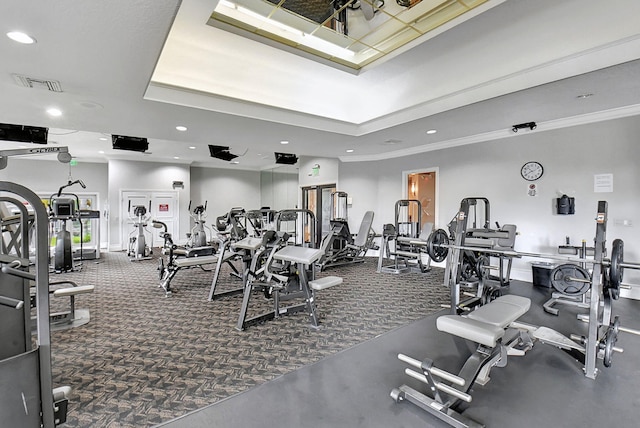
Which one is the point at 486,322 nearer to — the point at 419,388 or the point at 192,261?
the point at 419,388

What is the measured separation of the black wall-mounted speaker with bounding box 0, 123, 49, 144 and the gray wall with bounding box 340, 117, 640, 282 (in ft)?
26.3

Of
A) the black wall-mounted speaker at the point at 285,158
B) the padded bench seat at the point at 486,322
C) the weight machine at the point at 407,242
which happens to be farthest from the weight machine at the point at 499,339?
the black wall-mounted speaker at the point at 285,158

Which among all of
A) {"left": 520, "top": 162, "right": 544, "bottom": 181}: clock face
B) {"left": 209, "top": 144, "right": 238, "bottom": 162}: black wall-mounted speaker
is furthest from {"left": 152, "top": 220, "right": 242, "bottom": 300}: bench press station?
{"left": 520, "top": 162, "right": 544, "bottom": 181}: clock face

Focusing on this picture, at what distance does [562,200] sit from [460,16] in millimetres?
3863

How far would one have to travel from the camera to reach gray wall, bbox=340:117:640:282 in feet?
15.9

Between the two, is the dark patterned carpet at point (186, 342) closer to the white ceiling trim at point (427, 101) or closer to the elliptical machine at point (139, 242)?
the elliptical machine at point (139, 242)

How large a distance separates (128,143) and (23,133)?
5.27 ft

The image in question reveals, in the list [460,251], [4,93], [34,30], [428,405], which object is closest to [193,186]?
[4,93]

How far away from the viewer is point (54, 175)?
960cm

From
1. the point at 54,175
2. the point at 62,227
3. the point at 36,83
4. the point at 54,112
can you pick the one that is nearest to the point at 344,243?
the point at 54,112

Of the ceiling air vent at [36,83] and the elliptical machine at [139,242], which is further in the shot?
the elliptical machine at [139,242]

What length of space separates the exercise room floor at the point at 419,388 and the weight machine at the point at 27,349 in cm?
76

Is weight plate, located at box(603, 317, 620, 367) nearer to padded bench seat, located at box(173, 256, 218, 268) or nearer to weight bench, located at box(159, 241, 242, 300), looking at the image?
weight bench, located at box(159, 241, 242, 300)

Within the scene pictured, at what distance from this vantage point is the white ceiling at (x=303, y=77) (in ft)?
9.00
